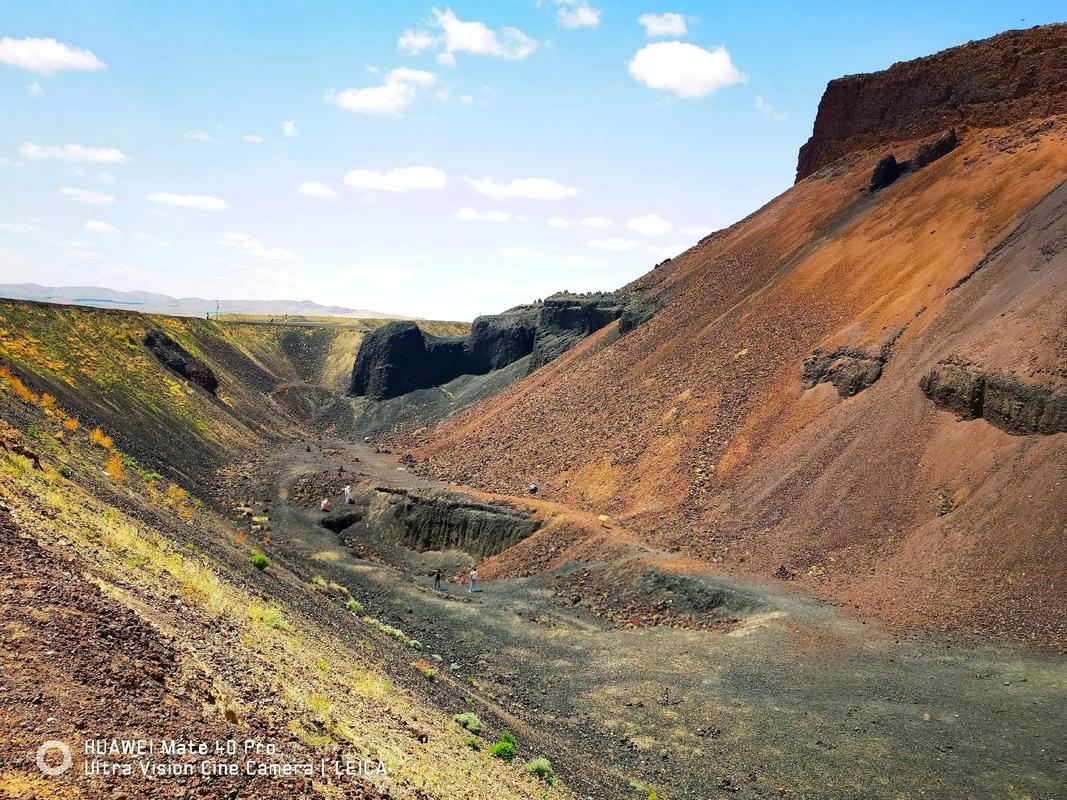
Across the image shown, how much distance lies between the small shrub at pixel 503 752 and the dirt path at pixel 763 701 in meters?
1.07

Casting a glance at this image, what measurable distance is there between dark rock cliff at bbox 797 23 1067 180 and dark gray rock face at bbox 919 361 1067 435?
24313 mm

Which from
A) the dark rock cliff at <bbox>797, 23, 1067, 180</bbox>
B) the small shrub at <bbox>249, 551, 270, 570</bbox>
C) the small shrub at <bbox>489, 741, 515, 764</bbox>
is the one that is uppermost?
the dark rock cliff at <bbox>797, 23, 1067, 180</bbox>

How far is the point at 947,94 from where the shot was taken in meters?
49.2

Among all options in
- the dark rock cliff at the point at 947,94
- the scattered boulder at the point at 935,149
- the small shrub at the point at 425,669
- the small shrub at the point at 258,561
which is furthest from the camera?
the scattered boulder at the point at 935,149

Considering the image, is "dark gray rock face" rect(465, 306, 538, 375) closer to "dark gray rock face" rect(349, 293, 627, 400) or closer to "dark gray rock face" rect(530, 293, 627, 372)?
"dark gray rock face" rect(349, 293, 627, 400)

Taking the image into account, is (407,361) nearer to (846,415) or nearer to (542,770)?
(846,415)

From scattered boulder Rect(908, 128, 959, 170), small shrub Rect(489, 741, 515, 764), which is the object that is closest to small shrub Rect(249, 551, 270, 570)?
small shrub Rect(489, 741, 515, 764)

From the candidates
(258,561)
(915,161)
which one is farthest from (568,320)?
(258,561)

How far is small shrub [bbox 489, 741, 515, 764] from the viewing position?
48.1 ft

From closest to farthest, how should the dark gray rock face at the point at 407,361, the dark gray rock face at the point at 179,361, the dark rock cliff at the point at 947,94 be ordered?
the dark rock cliff at the point at 947,94 → the dark gray rock face at the point at 179,361 → the dark gray rock face at the point at 407,361

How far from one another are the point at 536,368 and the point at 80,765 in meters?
55.8

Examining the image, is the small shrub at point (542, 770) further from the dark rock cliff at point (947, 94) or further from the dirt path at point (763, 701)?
the dark rock cliff at point (947, 94)

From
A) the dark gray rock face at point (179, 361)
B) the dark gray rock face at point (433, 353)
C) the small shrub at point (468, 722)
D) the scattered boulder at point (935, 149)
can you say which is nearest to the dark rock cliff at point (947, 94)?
the scattered boulder at point (935, 149)

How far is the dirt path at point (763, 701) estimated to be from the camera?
15.7 meters
